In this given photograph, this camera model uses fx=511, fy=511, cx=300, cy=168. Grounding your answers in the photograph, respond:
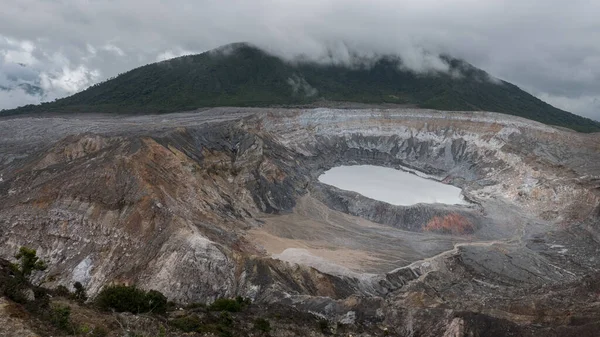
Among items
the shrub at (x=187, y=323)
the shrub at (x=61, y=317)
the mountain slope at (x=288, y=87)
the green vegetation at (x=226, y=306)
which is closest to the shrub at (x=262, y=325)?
the green vegetation at (x=226, y=306)

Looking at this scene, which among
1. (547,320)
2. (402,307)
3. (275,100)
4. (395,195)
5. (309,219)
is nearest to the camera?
(547,320)

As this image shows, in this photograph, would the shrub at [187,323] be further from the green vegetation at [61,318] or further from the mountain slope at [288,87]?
the mountain slope at [288,87]

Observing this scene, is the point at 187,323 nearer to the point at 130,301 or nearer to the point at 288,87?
the point at 130,301

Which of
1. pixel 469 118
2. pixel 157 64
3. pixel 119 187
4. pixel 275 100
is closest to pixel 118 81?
pixel 157 64

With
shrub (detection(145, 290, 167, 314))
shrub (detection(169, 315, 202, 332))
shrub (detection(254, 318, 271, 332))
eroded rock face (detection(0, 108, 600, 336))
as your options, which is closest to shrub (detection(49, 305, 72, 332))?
shrub (detection(169, 315, 202, 332))

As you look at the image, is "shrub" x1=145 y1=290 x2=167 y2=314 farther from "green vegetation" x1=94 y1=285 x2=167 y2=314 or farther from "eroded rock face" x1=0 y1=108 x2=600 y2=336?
"eroded rock face" x1=0 y1=108 x2=600 y2=336

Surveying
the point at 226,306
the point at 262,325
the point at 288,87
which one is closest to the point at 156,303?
the point at 226,306

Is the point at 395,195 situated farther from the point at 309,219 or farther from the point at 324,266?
the point at 324,266
